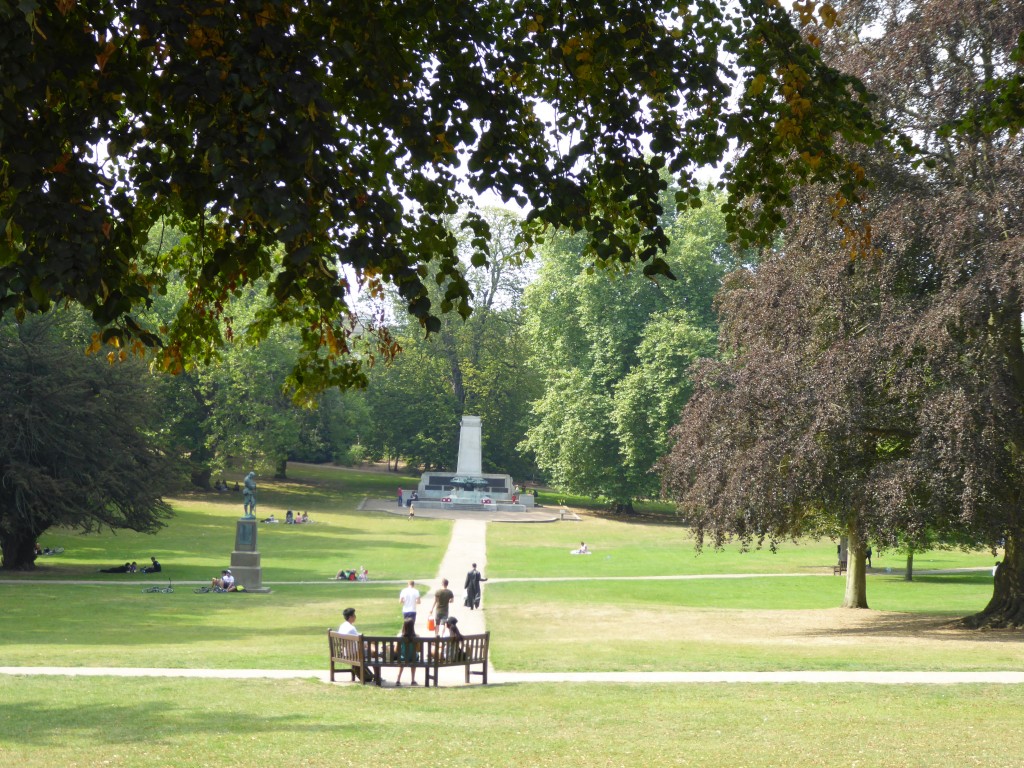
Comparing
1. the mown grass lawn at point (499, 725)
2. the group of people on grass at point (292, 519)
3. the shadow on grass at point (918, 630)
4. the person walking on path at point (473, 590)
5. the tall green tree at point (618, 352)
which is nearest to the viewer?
the mown grass lawn at point (499, 725)

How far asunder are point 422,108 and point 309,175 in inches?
57.9

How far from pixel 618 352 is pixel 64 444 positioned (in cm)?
3372

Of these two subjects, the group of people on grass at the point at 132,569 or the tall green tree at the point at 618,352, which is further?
the tall green tree at the point at 618,352

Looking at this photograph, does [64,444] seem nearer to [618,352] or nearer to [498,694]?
[498,694]

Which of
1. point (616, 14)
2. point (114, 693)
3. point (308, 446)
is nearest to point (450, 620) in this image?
point (114, 693)

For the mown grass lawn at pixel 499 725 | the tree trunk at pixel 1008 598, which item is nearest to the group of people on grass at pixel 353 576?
the tree trunk at pixel 1008 598

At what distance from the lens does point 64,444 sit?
3606 centimetres

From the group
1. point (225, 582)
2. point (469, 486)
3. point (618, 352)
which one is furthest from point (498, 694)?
point (469, 486)

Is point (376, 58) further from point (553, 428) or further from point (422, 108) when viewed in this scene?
point (553, 428)

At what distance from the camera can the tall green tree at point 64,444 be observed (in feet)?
115

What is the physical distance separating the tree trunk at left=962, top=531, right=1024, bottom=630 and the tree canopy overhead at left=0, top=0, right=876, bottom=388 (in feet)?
58.3

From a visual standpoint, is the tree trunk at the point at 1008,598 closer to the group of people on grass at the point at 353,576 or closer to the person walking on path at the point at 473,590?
the person walking on path at the point at 473,590

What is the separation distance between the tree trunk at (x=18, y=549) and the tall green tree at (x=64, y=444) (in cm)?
3

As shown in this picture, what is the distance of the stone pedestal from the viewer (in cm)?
3198
